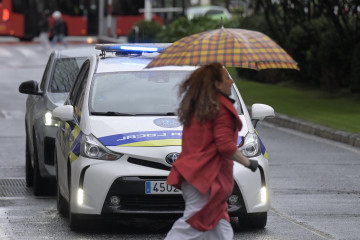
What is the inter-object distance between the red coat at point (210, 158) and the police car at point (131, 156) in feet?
7.10

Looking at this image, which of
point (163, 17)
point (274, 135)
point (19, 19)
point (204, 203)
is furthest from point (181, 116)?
point (163, 17)

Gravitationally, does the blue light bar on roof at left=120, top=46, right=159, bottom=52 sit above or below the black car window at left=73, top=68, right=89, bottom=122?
above

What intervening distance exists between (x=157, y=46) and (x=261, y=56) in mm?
3488

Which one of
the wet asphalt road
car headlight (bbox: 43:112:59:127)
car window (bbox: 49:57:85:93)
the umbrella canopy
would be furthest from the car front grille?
car window (bbox: 49:57:85:93)

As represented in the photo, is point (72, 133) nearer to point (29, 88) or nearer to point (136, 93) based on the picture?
point (136, 93)

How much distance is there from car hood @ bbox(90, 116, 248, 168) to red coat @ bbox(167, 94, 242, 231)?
7.13 feet

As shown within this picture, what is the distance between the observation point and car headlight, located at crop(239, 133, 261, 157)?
8.96 m

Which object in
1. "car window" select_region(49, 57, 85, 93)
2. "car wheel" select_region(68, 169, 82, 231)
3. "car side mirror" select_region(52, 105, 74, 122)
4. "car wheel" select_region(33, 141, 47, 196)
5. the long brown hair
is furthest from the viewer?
"car window" select_region(49, 57, 85, 93)

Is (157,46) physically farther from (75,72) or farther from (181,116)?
(181,116)

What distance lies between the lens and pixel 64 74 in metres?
12.7

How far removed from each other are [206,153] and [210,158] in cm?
4

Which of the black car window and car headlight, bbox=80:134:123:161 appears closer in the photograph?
car headlight, bbox=80:134:123:161

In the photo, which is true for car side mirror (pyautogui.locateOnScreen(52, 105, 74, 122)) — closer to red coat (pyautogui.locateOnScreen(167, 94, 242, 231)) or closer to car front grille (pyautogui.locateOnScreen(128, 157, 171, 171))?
car front grille (pyautogui.locateOnScreen(128, 157, 171, 171))

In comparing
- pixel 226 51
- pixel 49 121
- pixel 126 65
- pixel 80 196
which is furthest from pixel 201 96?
pixel 49 121
